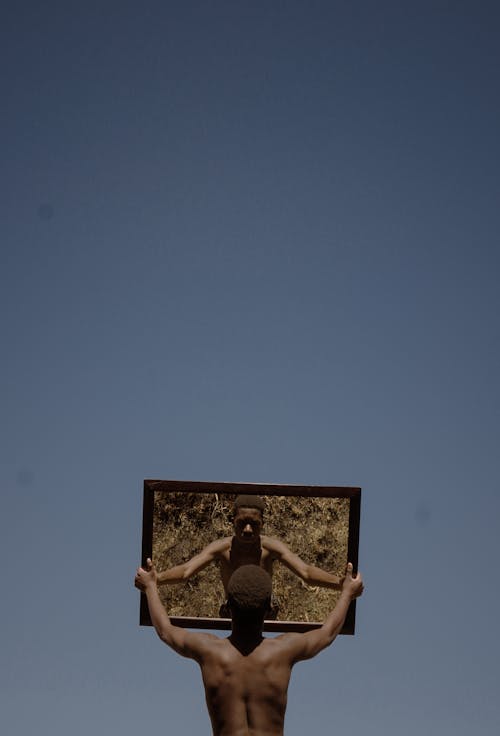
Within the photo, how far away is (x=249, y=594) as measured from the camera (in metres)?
8.73

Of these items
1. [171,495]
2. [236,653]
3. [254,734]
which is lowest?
[254,734]

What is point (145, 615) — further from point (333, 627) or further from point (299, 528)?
point (333, 627)

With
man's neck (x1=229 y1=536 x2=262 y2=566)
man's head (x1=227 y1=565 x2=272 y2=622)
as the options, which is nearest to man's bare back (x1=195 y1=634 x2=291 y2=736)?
man's head (x1=227 y1=565 x2=272 y2=622)

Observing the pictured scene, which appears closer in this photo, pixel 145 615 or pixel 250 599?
pixel 250 599

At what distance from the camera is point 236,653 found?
8.93 meters

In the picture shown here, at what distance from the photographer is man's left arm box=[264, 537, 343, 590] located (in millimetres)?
11617

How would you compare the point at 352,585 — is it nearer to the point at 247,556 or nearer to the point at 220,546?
the point at 247,556

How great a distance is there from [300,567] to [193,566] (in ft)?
3.57

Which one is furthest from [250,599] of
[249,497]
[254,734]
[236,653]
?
[249,497]

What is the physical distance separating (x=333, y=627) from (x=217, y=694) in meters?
1.17

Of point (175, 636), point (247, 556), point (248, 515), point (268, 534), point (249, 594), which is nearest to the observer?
point (249, 594)

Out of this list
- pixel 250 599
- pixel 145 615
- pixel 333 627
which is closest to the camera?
pixel 250 599

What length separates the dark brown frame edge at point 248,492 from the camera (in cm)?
1160

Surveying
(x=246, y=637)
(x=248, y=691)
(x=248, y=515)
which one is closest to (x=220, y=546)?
(x=248, y=515)
